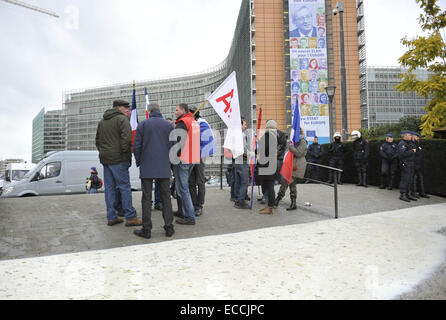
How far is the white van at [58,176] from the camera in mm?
11171

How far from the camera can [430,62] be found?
1433cm

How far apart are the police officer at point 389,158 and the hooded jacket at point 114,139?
8.40 meters

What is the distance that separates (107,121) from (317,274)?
4.12 m

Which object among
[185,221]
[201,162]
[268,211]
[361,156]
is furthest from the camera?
[361,156]

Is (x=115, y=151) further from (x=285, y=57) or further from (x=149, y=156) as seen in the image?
(x=285, y=57)

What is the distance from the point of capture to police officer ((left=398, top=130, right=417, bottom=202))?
8.77 metres

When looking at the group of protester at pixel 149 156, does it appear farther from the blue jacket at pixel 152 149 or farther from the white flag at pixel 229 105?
the white flag at pixel 229 105

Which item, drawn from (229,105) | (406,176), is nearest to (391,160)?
(406,176)

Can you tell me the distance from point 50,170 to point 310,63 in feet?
160

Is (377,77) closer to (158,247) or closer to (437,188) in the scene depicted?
(437,188)

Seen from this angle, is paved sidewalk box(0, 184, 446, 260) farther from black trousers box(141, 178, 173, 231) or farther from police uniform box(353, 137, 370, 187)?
police uniform box(353, 137, 370, 187)

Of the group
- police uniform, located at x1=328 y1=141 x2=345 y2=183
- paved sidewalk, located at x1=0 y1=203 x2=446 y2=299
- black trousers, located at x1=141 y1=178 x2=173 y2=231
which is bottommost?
paved sidewalk, located at x1=0 y1=203 x2=446 y2=299

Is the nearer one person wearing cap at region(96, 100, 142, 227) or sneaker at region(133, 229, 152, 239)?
sneaker at region(133, 229, 152, 239)

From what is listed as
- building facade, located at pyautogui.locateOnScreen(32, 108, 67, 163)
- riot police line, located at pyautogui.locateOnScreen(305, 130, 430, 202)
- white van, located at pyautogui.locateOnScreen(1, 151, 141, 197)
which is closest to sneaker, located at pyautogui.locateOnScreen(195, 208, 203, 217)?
riot police line, located at pyautogui.locateOnScreen(305, 130, 430, 202)
